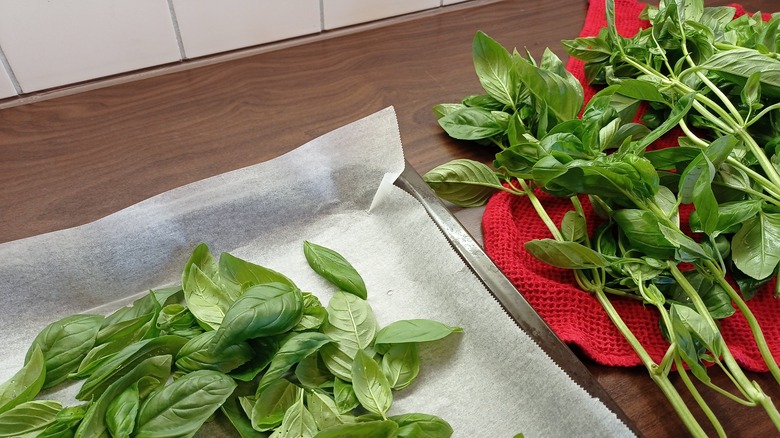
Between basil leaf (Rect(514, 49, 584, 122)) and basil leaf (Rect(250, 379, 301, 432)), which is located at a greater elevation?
basil leaf (Rect(514, 49, 584, 122))

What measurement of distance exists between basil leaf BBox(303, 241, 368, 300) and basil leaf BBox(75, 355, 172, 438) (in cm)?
15

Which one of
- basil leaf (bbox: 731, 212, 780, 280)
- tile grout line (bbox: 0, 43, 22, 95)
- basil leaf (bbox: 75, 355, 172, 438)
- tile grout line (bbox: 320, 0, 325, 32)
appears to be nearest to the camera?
basil leaf (bbox: 75, 355, 172, 438)

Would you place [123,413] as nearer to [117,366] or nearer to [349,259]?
[117,366]

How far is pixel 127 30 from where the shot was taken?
0.73m

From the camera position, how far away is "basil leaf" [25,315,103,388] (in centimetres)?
44

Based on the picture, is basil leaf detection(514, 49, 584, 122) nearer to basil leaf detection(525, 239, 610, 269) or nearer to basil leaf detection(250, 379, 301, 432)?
basil leaf detection(525, 239, 610, 269)

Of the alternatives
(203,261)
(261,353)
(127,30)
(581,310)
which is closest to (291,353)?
(261,353)

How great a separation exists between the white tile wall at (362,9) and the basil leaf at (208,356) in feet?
1.83

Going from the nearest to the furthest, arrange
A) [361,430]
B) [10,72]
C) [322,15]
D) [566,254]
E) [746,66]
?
[361,430], [566,254], [746,66], [10,72], [322,15]

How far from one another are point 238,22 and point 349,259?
0.41m

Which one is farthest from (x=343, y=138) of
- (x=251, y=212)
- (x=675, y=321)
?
(x=675, y=321)

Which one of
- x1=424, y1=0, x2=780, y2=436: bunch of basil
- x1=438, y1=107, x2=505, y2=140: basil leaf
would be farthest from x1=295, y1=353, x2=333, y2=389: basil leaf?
x1=438, y1=107, x2=505, y2=140: basil leaf

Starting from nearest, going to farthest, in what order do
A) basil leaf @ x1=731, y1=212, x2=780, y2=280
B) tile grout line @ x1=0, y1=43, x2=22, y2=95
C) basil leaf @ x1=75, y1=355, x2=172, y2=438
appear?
basil leaf @ x1=75, y1=355, x2=172, y2=438 → basil leaf @ x1=731, y1=212, x2=780, y2=280 → tile grout line @ x1=0, y1=43, x2=22, y2=95

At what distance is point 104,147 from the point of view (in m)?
0.66
